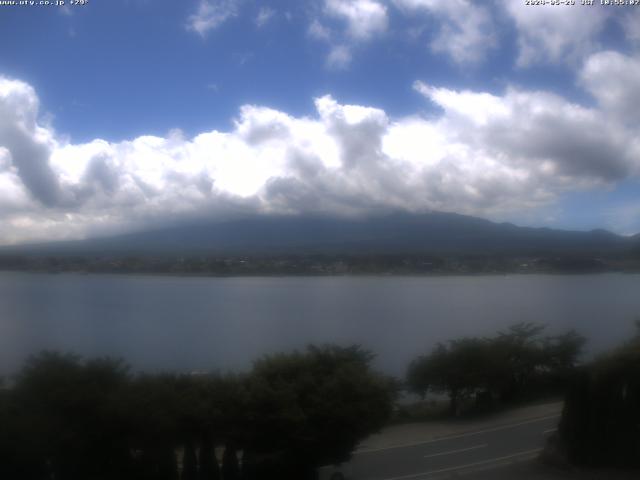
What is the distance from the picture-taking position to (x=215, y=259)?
33.2 metres

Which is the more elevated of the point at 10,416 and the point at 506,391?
the point at 10,416

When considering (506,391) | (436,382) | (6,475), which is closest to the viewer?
(6,475)

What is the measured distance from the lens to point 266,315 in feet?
92.5

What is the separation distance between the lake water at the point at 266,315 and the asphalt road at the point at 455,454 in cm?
316

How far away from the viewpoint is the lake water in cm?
1744

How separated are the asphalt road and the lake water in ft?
10.4

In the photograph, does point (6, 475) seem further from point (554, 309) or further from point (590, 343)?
point (554, 309)

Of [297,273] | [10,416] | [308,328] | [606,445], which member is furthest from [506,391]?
[297,273]

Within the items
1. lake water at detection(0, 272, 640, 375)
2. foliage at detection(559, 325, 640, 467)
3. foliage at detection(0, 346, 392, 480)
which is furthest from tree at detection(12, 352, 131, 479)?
foliage at detection(559, 325, 640, 467)

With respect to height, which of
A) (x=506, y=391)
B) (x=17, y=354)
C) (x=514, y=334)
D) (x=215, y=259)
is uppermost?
(x=215, y=259)

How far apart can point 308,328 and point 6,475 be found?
1669cm

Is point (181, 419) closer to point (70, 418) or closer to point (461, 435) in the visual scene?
point (70, 418)

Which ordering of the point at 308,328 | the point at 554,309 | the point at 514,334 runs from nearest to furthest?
the point at 514,334 < the point at 308,328 < the point at 554,309

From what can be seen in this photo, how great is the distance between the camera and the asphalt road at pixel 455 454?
396 inches
